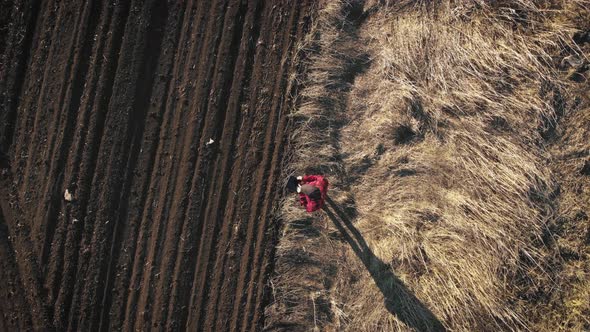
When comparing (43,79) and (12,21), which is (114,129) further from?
(12,21)

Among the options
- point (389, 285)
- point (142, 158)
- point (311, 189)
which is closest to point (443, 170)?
point (389, 285)

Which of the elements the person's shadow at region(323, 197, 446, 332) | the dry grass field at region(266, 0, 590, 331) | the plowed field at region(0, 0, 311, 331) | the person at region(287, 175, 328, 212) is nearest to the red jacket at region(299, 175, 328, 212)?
the person at region(287, 175, 328, 212)

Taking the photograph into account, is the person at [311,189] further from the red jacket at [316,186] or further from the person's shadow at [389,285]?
the person's shadow at [389,285]

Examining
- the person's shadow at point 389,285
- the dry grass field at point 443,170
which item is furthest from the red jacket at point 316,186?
the person's shadow at point 389,285

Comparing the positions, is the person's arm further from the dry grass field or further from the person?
the dry grass field

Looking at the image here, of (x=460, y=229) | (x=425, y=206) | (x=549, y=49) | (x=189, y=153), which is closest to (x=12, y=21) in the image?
(x=189, y=153)

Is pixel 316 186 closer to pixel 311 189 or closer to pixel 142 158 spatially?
pixel 311 189
